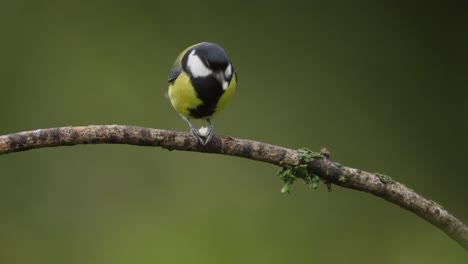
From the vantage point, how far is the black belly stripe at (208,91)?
1717 mm

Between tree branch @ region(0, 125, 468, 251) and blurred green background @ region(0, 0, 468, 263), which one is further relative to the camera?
blurred green background @ region(0, 0, 468, 263)

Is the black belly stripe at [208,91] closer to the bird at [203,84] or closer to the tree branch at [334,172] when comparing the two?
the bird at [203,84]

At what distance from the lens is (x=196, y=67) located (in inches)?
69.2

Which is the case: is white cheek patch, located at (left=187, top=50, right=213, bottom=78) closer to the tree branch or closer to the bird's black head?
the bird's black head

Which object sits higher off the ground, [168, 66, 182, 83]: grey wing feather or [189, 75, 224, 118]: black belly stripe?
[168, 66, 182, 83]: grey wing feather

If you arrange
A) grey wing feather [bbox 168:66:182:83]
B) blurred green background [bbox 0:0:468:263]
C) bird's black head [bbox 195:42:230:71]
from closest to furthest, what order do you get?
bird's black head [bbox 195:42:230:71], grey wing feather [bbox 168:66:182:83], blurred green background [bbox 0:0:468:263]

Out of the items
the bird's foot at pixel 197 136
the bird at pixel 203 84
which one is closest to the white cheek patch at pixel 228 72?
the bird at pixel 203 84

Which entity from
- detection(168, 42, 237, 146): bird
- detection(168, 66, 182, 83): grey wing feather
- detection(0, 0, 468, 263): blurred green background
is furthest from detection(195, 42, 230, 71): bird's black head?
detection(0, 0, 468, 263): blurred green background

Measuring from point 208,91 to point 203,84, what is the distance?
0.9 inches

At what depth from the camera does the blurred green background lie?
2869 millimetres

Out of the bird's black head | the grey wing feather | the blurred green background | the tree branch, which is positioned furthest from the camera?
the blurred green background

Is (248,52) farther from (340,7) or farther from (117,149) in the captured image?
(117,149)

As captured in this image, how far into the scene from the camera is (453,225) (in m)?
1.60

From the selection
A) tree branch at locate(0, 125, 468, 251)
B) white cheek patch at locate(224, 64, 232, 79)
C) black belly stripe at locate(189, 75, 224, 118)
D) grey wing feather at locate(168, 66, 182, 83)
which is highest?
grey wing feather at locate(168, 66, 182, 83)
